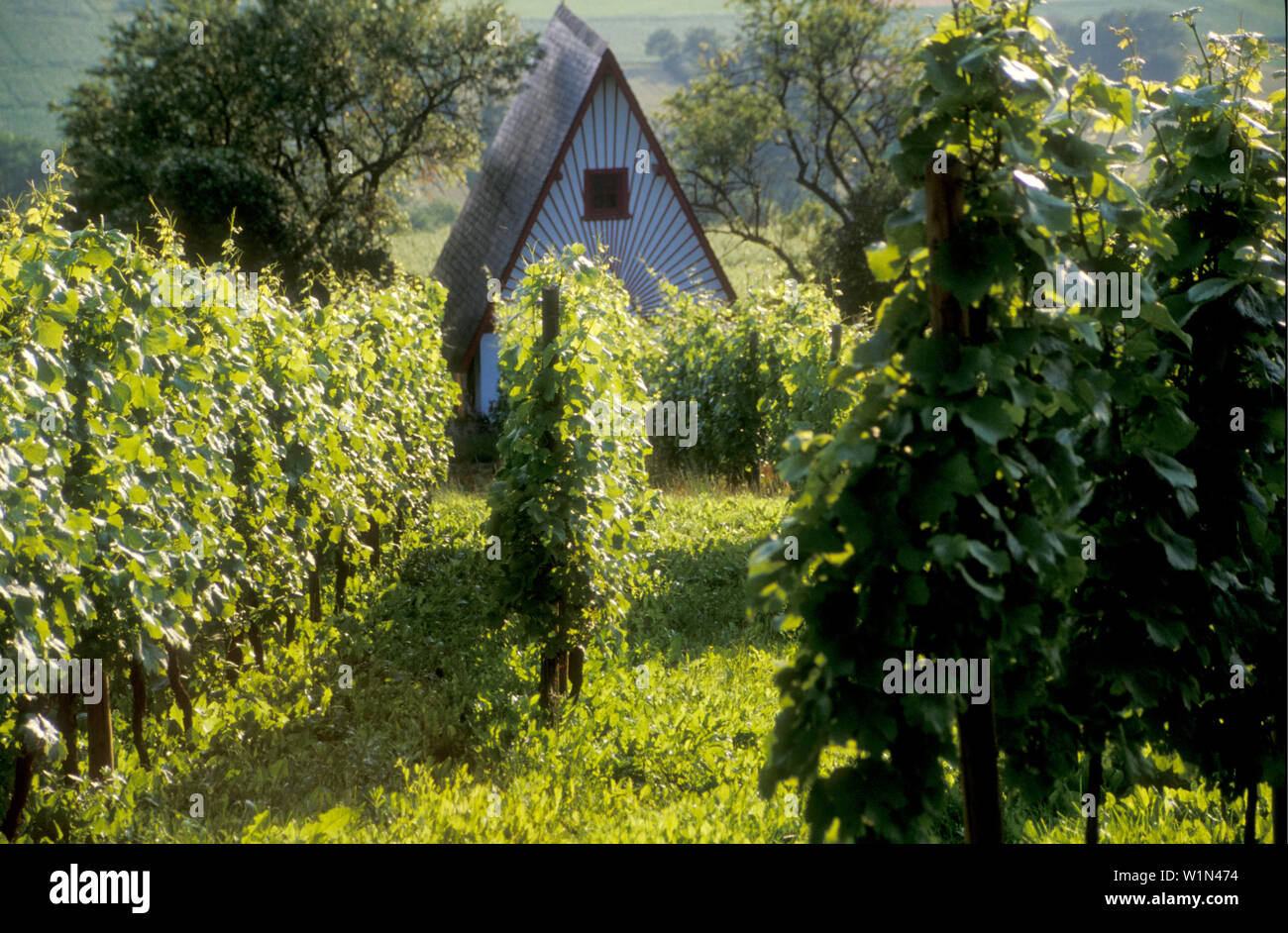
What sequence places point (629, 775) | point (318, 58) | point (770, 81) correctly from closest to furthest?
point (629, 775), point (318, 58), point (770, 81)

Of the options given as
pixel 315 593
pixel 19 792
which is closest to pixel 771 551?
pixel 19 792

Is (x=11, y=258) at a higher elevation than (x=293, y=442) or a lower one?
higher

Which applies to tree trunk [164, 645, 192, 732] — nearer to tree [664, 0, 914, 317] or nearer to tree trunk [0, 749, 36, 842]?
tree trunk [0, 749, 36, 842]

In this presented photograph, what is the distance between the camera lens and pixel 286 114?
84.3 ft

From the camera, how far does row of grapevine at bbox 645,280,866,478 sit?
13047mm

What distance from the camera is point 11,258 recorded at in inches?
157

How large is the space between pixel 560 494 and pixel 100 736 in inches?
111

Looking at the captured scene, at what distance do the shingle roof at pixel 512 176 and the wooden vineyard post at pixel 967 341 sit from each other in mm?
16761

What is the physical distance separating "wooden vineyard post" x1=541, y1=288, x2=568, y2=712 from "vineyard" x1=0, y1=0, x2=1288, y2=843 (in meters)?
0.03

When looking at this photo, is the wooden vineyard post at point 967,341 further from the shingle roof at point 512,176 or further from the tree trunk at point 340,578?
the shingle roof at point 512,176

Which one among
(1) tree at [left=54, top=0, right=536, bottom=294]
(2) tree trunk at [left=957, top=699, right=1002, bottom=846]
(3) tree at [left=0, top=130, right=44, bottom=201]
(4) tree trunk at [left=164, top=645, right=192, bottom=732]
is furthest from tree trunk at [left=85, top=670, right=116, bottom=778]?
(3) tree at [left=0, top=130, right=44, bottom=201]

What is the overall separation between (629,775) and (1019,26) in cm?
401
